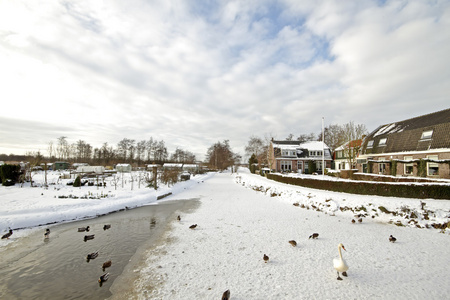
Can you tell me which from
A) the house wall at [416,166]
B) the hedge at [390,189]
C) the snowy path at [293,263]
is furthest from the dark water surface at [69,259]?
the house wall at [416,166]

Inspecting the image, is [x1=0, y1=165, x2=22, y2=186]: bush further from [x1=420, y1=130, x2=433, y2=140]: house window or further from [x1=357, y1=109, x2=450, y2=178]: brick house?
[x1=420, y1=130, x2=433, y2=140]: house window

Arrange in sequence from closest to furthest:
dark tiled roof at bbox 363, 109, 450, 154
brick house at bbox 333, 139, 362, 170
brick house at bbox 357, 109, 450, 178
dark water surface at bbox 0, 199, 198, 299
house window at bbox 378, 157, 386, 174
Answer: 1. dark water surface at bbox 0, 199, 198, 299
2. brick house at bbox 357, 109, 450, 178
3. dark tiled roof at bbox 363, 109, 450, 154
4. house window at bbox 378, 157, 386, 174
5. brick house at bbox 333, 139, 362, 170

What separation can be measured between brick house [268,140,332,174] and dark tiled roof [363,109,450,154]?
14.3 m

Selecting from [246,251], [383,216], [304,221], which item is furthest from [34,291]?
[383,216]

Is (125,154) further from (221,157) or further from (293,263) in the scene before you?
(293,263)

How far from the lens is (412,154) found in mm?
20141

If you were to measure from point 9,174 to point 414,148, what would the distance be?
37049 mm

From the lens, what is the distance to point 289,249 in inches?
248

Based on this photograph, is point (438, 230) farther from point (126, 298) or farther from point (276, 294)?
point (126, 298)

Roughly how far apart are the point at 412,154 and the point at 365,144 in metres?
7.83

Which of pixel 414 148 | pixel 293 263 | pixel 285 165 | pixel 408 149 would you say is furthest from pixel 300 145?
pixel 293 263

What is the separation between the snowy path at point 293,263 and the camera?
4172mm

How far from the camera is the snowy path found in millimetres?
4172

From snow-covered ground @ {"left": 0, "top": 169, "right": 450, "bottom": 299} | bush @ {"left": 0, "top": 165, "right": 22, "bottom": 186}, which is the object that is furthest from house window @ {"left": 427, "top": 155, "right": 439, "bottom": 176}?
bush @ {"left": 0, "top": 165, "right": 22, "bottom": 186}
